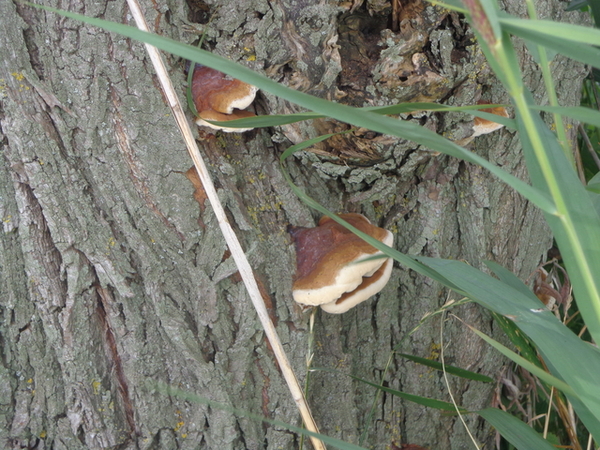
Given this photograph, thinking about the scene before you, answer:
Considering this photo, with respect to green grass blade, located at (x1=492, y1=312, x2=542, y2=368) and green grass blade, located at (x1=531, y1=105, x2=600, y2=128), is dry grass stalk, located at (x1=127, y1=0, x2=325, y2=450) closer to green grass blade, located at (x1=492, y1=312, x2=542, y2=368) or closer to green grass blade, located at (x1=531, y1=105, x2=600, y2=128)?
green grass blade, located at (x1=492, y1=312, x2=542, y2=368)

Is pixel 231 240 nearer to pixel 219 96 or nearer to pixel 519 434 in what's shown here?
pixel 219 96

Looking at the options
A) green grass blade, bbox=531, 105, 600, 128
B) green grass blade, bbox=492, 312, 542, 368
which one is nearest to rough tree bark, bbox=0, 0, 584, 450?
green grass blade, bbox=492, 312, 542, 368

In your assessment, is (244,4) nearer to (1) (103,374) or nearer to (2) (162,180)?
(2) (162,180)

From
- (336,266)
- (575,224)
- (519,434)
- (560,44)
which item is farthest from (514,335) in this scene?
(560,44)

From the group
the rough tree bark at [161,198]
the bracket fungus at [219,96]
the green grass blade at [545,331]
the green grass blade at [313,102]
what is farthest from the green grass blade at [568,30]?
the bracket fungus at [219,96]

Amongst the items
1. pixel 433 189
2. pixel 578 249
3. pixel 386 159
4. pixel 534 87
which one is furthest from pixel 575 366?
pixel 534 87

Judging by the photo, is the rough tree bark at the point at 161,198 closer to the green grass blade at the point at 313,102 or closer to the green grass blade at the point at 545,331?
the green grass blade at the point at 545,331
